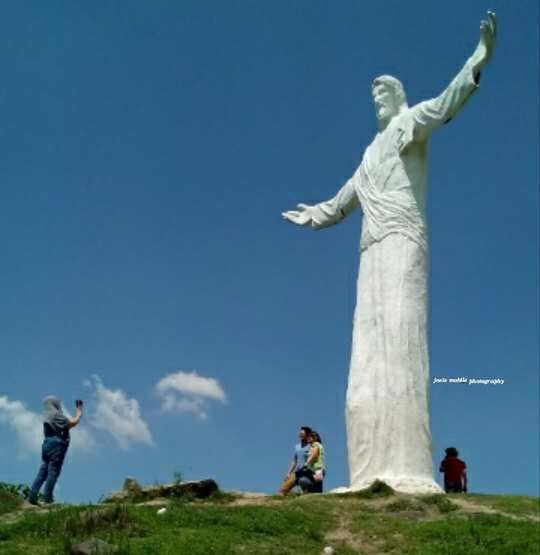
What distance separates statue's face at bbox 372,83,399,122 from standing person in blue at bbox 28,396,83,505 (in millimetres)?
7527

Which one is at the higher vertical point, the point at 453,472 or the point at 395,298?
the point at 395,298

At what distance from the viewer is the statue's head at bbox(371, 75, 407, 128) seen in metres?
15.6

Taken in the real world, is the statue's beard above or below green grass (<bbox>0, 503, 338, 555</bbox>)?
Answer: above

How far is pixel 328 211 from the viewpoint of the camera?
1673 centimetres

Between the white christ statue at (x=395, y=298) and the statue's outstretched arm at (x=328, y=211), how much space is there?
22.0 inches

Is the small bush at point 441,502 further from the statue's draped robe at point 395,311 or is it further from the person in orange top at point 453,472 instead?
the person in orange top at point 453,472

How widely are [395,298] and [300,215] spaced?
3958mm

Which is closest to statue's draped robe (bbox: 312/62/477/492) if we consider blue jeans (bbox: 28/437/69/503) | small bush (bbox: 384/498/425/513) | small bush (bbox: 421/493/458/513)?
small bush (bbox: 421/493/458/513)

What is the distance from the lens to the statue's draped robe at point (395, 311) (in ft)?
44.1

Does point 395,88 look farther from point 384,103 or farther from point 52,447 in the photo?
point 52,447

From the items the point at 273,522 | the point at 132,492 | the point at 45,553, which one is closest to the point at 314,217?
the point at 132,492

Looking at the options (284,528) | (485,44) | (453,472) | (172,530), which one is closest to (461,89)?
(485,44)

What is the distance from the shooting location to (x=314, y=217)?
56.0ft

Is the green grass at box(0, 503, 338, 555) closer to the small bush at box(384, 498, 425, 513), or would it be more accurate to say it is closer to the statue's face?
the small bush at box(384, 498, 425, 513)
